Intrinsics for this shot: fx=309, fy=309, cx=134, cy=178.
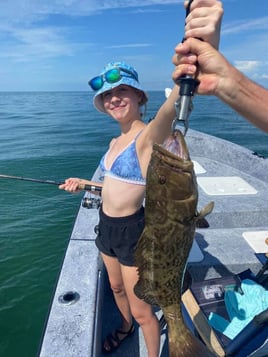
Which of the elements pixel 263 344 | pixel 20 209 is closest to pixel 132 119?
pixel 263 344

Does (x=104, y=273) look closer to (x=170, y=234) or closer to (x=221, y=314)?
(x=221, y=314)

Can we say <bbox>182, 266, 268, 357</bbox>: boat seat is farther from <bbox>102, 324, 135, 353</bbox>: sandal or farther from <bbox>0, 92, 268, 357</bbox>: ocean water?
<bbox>0, 92, 268, 357</bbox>: ocean water

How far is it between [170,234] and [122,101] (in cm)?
138

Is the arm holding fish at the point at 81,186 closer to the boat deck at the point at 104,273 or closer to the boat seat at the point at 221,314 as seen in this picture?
the boat deck at the point at 104,273

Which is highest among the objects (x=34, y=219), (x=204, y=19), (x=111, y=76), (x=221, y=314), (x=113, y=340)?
(x=204, y=19)

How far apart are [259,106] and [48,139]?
18236mm

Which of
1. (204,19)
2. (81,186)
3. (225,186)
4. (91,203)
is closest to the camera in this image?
(204,19)

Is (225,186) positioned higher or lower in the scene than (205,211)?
lower

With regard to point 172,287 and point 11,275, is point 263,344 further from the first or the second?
point 11,275

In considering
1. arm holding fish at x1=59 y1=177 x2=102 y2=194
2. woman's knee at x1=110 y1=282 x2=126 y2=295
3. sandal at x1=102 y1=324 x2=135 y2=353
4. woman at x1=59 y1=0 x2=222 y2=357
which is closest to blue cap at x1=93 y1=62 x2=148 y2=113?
woman at x1=59 y1=0 x2=222 y2=357

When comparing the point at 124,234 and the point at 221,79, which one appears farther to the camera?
the point at 124,234

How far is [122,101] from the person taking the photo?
8.90 ft

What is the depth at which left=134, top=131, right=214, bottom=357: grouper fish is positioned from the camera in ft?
5.45

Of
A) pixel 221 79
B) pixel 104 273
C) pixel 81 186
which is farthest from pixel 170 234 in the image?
pixel 104 273
